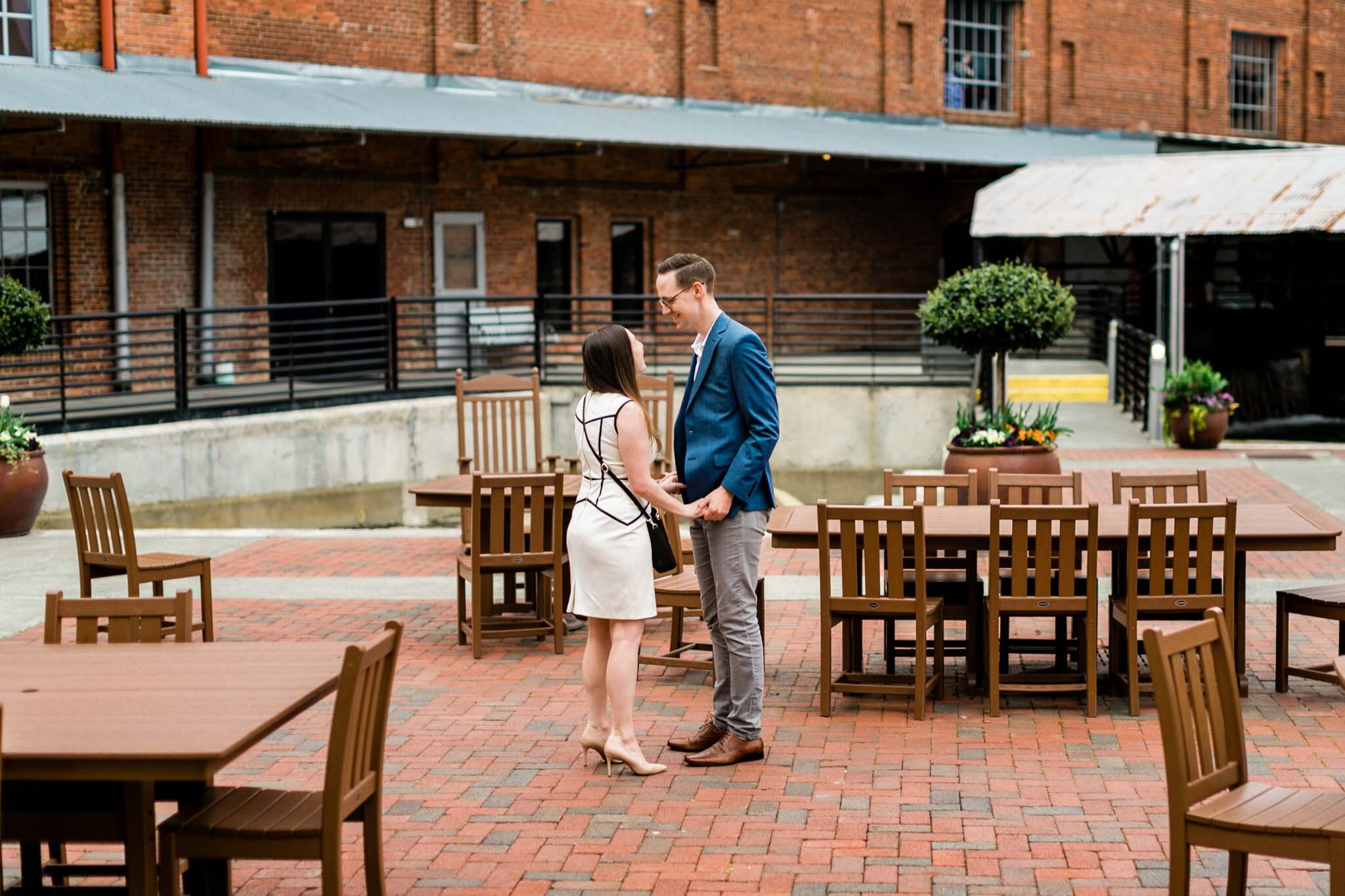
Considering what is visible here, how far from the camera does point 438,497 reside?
9117mm

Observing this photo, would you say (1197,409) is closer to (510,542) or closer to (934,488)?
(934,488)

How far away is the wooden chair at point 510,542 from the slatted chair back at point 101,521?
171cm

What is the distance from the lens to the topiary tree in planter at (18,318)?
13.4 metres

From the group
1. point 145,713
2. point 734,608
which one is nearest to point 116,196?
point 734,608

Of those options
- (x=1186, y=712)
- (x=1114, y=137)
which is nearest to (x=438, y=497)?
(x=1186, y=712)

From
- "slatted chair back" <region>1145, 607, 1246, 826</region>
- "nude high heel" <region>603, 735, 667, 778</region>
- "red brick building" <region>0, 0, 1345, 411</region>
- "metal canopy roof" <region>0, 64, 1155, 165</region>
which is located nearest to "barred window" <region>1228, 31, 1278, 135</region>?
"red brick building" <region>0, 0, 1345, 411</region>

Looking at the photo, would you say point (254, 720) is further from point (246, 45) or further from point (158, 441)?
point (246, 45)

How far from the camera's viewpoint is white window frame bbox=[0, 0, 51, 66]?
18406mm

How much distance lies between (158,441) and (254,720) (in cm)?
1165

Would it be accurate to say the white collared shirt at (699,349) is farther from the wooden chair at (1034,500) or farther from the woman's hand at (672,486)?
the wooden chair at (1034,500)

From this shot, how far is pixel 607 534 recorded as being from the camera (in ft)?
19.5

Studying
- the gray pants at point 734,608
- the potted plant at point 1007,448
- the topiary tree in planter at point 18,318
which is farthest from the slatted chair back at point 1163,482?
the topiary tree in planter at point 18,318

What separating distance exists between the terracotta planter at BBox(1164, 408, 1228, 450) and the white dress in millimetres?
13481

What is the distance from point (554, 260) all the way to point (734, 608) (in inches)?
746
